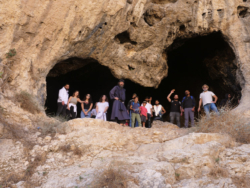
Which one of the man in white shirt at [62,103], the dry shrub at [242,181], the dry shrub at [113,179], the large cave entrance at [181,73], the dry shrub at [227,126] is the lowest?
the dry shrub at [242,181]

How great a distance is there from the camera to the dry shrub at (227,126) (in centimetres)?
472

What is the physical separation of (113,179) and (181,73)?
9.65 metres

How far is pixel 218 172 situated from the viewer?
3.65 m

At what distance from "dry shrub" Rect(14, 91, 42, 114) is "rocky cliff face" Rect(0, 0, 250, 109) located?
254mm

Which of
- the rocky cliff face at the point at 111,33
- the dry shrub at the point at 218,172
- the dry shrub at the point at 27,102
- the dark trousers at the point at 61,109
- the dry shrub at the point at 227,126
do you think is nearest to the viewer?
the dry shrub at the point at 218,172

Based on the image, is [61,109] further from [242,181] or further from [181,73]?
[181,73]

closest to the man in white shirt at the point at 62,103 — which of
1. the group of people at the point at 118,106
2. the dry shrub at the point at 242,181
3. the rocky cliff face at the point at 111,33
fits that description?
the group of people at the point at 118,106

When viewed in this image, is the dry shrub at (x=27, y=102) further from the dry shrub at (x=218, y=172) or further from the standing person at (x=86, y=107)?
the dry shrub at (x=218, y=172)

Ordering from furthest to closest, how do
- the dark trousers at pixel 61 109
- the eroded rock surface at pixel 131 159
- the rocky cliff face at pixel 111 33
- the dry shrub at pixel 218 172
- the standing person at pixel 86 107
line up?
the standing person at pixel 86 107
the dark trousers at pixel 61 109
the rocky cliff face at pixel 111 33
the dry shrub at pixel 218 172
the eroded rock surface at pixel 131 159

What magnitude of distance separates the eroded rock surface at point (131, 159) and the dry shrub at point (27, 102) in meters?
0.98

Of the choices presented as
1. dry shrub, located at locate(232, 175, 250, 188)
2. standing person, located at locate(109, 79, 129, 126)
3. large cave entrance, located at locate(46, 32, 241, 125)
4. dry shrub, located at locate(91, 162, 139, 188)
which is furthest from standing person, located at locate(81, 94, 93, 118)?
dry shrub, located at locate(232, 175, 250, 188)

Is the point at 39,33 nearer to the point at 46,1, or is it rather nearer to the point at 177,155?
the point at 46,1

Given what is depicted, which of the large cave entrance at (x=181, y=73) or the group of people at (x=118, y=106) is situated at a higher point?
the large cave entrance at (x=181, y=73)

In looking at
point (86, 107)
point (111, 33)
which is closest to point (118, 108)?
point (86, 107)
